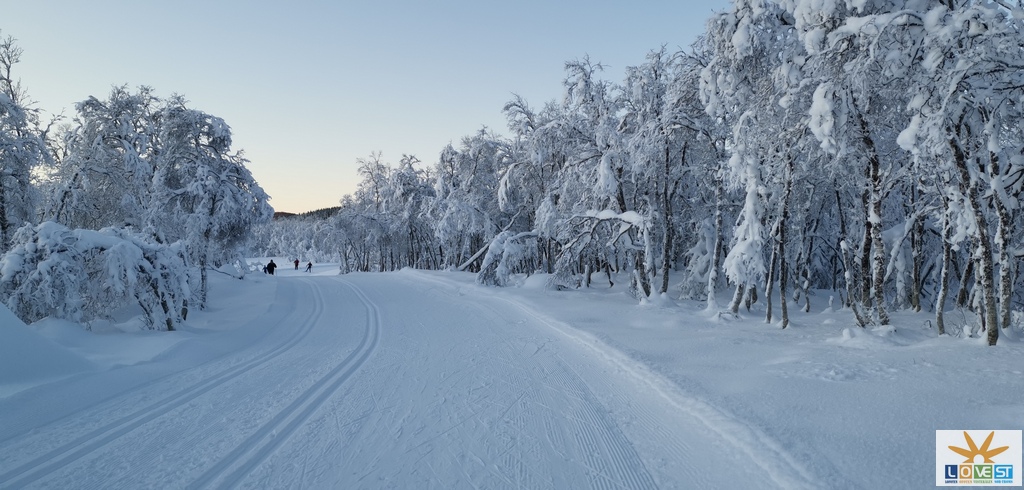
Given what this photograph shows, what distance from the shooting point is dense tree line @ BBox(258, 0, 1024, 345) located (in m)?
6.80

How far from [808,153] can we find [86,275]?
51.5 feet

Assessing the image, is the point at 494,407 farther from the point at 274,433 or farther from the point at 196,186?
the point at 196,186

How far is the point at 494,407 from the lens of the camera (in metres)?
5.80

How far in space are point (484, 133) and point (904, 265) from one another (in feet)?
72.5

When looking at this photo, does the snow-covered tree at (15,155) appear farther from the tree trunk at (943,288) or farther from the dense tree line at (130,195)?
the tree trunk at (943,288)

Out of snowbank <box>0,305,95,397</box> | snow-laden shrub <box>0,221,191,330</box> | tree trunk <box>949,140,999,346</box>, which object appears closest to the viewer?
snowbank <box>0,305,95,397</box>

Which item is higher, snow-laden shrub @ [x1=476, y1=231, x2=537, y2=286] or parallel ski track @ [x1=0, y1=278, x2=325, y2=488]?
snow-laden shrub @ [x1=476, y1=231, x2=537, y2=286]

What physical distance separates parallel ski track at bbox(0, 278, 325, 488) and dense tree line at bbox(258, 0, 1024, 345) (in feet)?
34.9

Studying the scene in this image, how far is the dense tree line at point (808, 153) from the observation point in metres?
6.80

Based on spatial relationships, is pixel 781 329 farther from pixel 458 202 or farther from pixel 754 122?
pixel 458 202

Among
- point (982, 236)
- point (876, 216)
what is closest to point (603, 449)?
point (982, 236)

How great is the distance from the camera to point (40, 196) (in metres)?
14.1

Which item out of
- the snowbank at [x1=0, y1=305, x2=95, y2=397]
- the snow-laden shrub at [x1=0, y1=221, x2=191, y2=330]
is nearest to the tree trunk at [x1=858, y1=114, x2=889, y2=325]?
the snowbank at [x1=0, y1=305, x2=95, y2=397]

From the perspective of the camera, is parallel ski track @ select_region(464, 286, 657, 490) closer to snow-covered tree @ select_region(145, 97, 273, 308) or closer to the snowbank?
the snowbank
